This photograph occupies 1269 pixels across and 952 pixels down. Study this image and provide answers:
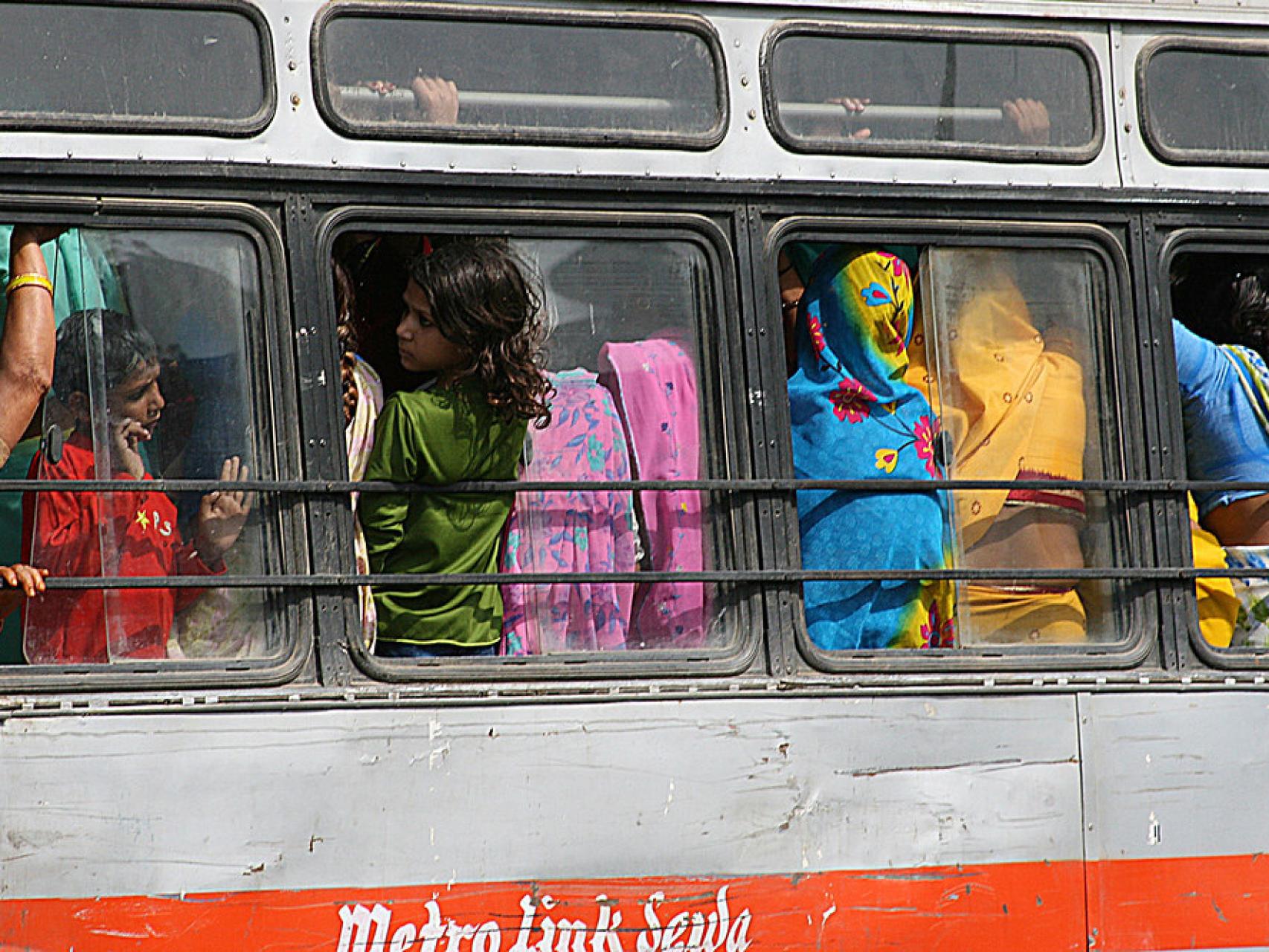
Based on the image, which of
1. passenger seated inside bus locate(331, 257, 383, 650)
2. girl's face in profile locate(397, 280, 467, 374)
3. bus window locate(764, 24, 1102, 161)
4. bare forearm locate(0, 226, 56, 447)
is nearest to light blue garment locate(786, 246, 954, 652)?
bus window locate(764, 24, 1102, 161)

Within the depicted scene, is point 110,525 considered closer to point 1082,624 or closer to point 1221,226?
point 1082,624

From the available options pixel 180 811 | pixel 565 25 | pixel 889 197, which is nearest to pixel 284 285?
pixel 565 25

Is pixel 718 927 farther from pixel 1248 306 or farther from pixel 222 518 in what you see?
pixel 1248 306

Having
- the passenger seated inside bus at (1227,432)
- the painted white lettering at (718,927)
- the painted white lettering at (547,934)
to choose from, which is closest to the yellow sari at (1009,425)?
the passenger seated inside bus at (1227,432)

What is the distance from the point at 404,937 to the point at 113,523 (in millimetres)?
1038

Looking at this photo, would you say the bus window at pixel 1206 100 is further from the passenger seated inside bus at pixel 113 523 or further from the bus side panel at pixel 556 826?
the passenger seated inside bus at pixel 113 523

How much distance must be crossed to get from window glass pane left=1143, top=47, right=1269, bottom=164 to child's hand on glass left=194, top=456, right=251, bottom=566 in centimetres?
230

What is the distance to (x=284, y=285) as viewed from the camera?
352cm

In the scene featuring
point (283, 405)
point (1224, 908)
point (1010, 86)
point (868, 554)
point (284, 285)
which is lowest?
point (1224, 908)

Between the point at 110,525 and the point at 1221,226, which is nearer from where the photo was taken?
the point at 110,525

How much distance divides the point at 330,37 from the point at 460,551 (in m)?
1.13

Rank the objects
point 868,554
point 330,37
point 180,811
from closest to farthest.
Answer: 1. point 180,811
2. point 330,37
3. point 868,554

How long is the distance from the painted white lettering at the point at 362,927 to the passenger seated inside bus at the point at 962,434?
1148mm

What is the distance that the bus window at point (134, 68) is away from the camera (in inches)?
133
